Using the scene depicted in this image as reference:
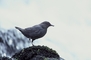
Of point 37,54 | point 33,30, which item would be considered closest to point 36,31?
point 33,30

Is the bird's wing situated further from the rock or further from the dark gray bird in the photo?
the rock

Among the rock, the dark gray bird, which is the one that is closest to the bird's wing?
the dark gray bird

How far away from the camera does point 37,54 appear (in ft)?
40.8

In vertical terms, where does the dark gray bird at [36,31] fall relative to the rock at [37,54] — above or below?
above

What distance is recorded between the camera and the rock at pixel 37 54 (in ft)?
40.6

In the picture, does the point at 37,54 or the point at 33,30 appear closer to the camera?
the point at 37,54

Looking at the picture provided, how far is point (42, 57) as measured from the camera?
12219 millimetres

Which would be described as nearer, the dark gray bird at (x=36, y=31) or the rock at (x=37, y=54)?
the rock at (x=37, y=54)

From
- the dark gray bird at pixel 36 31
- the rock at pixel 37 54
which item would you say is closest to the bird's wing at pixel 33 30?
the dark gray bird at pixel 36 31

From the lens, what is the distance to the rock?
12.4 meters

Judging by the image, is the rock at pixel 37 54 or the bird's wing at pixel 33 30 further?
the bird's wing at pixel 33 30

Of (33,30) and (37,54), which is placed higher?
(33,30)

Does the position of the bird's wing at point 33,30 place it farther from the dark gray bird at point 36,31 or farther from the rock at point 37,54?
the rock at point 37,54

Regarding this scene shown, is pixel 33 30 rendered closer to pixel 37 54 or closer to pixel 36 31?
pixel 36 31
